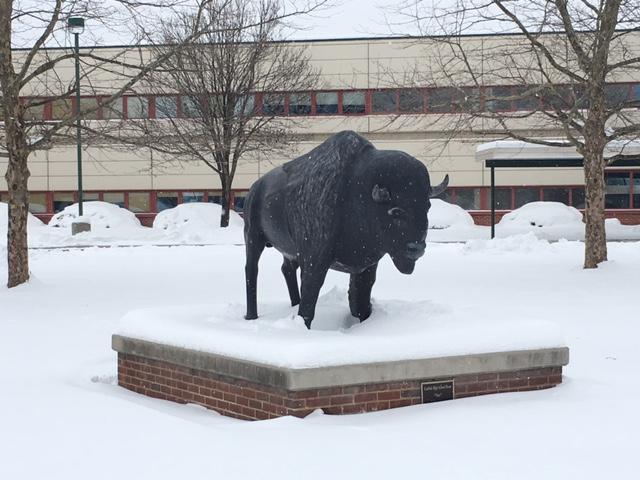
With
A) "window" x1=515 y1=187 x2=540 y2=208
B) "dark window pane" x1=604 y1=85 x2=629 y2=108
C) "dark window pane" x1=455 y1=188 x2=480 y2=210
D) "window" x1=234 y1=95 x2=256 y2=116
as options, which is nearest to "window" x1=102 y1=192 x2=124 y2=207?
"window" x1=234 y1=95 x2=256 y2=116

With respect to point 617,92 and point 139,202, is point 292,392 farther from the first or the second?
point 139,202

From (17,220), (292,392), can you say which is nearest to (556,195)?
(17,220)

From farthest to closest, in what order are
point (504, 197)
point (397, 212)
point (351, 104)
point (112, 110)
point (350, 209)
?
point (504, 197)
point (351, 104)
point (112, 110)
point (350, 209)
point (397, 212)

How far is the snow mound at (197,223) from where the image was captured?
89.8 feet

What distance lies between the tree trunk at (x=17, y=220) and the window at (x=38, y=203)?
23100 millimetres

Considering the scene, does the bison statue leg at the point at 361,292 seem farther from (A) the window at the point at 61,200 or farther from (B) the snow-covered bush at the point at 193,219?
(A) the window at the point at 61,200

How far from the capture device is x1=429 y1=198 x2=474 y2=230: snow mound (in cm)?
3141

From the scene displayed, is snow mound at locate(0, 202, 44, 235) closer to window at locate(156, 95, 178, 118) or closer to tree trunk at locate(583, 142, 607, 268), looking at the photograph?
window at locate(156, 95, 178, 118)

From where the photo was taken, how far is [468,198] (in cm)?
3588

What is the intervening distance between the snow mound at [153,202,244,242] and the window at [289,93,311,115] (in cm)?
488

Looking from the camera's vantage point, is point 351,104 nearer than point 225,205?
No

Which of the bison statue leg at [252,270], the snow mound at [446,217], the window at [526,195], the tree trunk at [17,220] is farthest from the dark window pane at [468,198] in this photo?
the bison statue leg at [252,270]

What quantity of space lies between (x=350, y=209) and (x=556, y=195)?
30.4 metres

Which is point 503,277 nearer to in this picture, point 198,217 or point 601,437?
point 601,437
